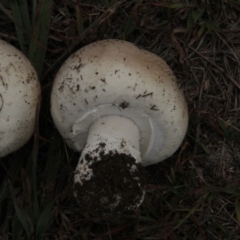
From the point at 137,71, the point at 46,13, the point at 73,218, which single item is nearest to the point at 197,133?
the point at 137,71

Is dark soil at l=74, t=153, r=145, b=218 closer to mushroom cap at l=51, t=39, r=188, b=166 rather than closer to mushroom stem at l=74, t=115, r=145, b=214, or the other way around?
mushroom stem at l=74, t=115, r=145, b=214

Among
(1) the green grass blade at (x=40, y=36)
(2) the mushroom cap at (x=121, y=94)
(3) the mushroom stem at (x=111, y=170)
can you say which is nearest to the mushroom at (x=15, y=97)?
(2) the mushroom cap at (x=121, y=94)

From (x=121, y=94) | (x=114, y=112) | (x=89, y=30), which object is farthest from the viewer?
(x=89, y=30)

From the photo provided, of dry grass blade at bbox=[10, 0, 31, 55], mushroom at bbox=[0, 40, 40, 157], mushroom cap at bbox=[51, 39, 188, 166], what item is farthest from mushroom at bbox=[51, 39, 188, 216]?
dry grass blade at bbox=[10, 0, 31, 55]

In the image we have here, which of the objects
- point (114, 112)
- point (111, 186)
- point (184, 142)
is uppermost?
point (114, 112)

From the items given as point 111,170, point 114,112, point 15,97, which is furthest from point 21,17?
point 111,170

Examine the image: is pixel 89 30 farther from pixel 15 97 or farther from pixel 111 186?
pixel 111 186

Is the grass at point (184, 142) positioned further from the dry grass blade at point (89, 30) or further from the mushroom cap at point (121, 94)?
the mushroom cap at point (121, 94)
